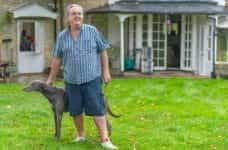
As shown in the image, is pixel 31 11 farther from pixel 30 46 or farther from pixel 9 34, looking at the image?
pixel 30 46

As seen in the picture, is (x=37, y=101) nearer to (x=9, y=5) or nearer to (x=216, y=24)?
(x=9, y=5)

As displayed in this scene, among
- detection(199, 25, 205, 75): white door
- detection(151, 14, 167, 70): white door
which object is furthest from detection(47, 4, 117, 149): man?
detection(151, 14, 167, 70): white door

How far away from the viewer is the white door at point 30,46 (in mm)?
22484

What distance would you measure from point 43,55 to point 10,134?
14745 mm

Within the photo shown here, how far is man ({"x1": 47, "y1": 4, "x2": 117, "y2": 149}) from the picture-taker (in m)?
7.37

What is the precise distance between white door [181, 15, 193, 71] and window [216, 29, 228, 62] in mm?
1164

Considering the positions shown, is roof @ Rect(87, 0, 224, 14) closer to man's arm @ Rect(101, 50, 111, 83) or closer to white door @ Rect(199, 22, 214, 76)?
white door @ Rect(199, 22, 214, 76)

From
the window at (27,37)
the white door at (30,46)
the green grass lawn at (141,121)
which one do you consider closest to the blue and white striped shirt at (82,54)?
the green grass lawn at (141,121)

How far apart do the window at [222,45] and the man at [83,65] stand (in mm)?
16489

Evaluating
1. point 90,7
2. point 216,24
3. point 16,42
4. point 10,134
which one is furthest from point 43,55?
point 10,134

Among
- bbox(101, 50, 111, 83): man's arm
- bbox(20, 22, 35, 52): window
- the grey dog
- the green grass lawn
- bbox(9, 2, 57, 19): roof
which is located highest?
bbox(9, 2, 57, 19): roof

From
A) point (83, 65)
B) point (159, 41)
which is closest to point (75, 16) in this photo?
point (83, 65)

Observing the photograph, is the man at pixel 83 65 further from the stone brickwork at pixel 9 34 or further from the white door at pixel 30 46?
the white door at pixel 30 46

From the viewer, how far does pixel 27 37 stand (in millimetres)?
22844
